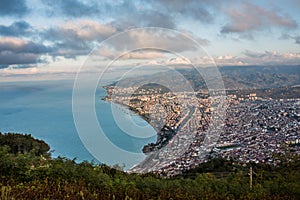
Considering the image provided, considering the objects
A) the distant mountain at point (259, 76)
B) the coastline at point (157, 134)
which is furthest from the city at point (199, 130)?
the distant mountain at point (259, 76)

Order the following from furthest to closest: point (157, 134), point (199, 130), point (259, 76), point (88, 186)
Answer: point (259, 76) < point (199, 130) < point (157, 134) < point (88, 186)

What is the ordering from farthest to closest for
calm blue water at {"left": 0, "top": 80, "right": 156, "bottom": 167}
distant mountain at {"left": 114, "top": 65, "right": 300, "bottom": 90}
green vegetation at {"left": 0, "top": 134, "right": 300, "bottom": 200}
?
distant mountain at {"left": 114, "top": 65, "right": 300, "bottom": 90} → calm blue water at {"left": 0, "top": 80, "right": 156, "bottom": 167} → green vegetation at {"left": 0, "top": 134, "right": 300, "bottom": 200}

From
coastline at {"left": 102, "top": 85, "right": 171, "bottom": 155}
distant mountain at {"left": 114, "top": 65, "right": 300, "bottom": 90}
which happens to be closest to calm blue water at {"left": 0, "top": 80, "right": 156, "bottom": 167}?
coastline at {"left": 102, "top": 85, "right": 171, "bottom": 155}

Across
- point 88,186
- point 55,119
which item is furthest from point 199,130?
point 55,119

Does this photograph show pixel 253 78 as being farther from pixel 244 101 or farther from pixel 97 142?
pixel 97 142

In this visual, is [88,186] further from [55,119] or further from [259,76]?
[259,76]

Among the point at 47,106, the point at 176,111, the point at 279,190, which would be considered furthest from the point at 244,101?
the point at 279,190

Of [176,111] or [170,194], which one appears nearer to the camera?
[170,194]

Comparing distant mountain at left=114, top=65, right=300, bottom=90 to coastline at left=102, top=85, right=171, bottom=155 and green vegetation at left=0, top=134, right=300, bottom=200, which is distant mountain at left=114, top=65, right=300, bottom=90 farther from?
green vegetation at left=0, top=134, right=300, bottom=200

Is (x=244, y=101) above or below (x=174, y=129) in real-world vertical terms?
above
